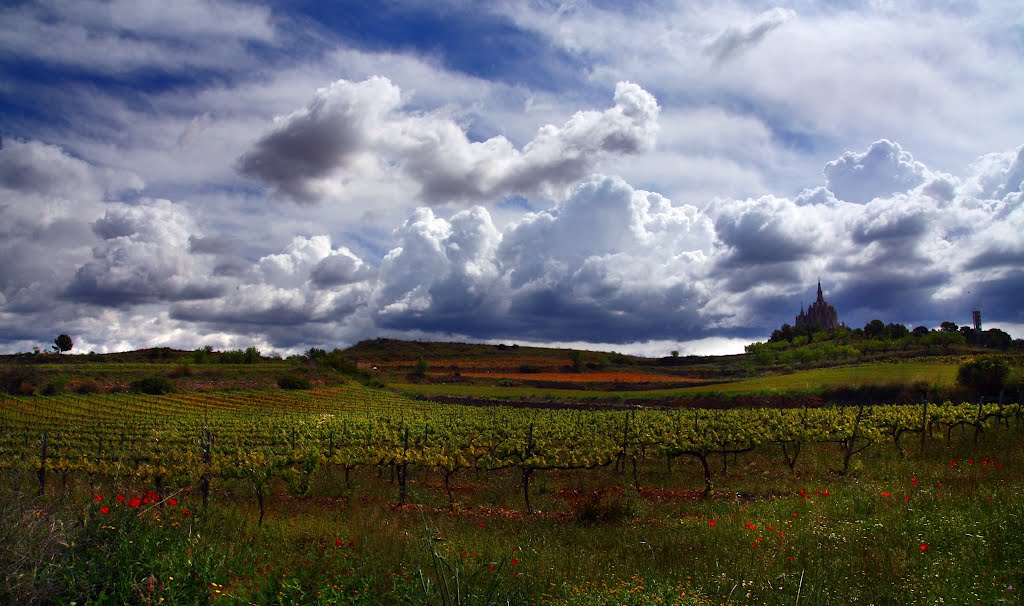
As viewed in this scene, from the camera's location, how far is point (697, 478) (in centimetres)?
2131

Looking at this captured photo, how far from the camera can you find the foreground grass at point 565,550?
6418 millimetres

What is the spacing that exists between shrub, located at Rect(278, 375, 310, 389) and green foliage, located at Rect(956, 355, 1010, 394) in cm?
7422

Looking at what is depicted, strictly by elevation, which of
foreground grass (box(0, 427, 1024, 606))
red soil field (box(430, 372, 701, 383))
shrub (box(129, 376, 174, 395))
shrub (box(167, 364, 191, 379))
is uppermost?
foreground grass (box(0, 427, 1024, 606))

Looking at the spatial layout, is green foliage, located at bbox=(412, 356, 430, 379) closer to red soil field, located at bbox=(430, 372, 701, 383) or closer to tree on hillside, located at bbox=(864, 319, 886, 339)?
red soil field, located at bbox=(430, 372, 701, 383)

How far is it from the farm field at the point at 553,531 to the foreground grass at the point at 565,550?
0.04 metres

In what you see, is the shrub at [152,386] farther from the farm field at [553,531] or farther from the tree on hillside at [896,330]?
the tree on hillside at [896,330]

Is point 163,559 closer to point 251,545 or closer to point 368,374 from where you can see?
point 251,545

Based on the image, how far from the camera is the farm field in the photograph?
6617mm

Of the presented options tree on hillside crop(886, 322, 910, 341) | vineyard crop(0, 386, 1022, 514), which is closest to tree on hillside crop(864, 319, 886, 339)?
tree on hillside crop(886, 322, 910, 341)

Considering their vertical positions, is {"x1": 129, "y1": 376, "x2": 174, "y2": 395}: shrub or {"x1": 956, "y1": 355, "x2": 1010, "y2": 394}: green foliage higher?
{"x1": 956, "y1": 355, "x2": 1010, "y2": 394}: green foliage

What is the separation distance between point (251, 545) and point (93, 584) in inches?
128

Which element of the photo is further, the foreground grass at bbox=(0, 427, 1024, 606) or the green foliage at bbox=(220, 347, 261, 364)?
the green foliage at bbox=(220, 347, 261, 364)

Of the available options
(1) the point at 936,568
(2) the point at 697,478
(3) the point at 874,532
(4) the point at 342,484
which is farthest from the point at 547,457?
(1) the point at 936,568

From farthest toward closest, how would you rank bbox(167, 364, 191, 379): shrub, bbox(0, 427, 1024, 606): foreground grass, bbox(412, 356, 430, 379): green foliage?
bbox(412, 356, 430, 379): green foliage → bbox(167, 364, 191, 379): shrub → bbox(0, 427, 1024, 606): foreground grass
